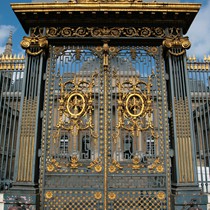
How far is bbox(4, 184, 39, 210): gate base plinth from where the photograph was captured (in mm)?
6199

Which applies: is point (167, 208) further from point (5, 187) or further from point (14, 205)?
point (5, 187)

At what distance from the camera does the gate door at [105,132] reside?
6.62 metres

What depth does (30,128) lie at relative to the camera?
270 inches

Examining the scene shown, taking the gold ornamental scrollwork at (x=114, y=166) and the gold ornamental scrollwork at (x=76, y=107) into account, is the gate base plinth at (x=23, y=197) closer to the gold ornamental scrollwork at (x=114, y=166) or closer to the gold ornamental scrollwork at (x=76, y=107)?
the gold ornamental scrollwork at (x=76, y=107)

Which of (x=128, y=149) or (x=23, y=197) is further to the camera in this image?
(x=128, y=149)

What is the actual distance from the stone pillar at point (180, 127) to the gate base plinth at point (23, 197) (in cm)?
332

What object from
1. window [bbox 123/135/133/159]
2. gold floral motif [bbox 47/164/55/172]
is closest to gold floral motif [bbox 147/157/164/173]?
window [bbox 123/135/133/159]

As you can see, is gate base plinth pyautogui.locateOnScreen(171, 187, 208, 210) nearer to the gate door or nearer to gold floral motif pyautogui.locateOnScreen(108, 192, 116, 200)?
the gate door

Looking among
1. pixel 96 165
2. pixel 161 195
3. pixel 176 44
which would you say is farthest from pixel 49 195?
pixel 176 44

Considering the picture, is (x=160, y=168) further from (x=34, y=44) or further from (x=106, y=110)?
(x=34, y=44)

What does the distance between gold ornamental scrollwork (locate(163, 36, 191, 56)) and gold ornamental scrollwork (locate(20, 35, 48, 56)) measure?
133 inches

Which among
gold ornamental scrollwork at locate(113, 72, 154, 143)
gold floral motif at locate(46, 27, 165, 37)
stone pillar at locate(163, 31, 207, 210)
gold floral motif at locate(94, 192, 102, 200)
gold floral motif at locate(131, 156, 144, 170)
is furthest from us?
gold floral motif at locate(46, 27, 165, 37)

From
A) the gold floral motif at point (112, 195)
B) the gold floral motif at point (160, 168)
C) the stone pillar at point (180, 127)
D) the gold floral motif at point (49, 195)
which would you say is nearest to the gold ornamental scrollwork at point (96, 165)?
the gold floral motif at point (112, 195)

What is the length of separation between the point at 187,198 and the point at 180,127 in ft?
5.68
